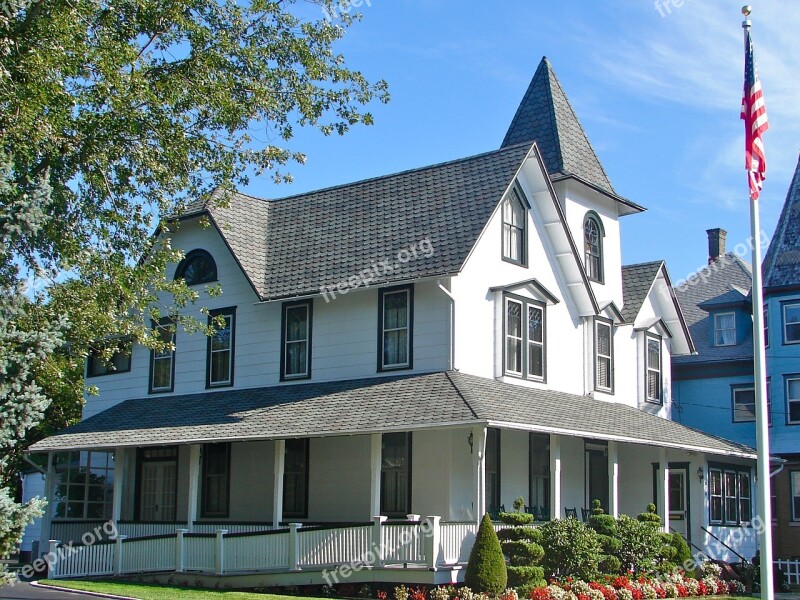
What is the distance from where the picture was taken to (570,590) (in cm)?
2128

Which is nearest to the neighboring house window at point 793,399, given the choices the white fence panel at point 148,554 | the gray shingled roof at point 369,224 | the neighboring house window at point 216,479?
the gray shingled roof at point 369,224

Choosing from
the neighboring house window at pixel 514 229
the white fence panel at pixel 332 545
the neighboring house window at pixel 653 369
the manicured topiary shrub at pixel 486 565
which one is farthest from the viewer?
the neighboring house window at pixel 653 369

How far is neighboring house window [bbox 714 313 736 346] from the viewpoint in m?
39.5

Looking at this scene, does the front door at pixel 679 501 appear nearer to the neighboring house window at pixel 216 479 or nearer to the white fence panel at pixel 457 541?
the white fence panel at pixel 457 541

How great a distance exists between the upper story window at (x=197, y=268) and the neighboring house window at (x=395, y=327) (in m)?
6.02

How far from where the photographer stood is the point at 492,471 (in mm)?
24672

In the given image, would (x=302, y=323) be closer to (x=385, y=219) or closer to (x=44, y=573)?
(x=385, y=219)

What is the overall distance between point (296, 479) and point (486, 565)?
24.5ft

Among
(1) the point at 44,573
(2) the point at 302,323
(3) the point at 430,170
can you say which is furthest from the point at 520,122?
(1) the point at 44,573

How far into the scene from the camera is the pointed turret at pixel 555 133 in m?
29.8

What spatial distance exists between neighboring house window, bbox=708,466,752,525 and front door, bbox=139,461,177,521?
15119 millimetres

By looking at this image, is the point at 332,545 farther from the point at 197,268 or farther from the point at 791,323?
the point at 791,323

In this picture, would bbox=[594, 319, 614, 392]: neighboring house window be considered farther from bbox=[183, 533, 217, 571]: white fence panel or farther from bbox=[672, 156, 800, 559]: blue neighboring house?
bbox=[183, 533, 217, 571]: white fence panel

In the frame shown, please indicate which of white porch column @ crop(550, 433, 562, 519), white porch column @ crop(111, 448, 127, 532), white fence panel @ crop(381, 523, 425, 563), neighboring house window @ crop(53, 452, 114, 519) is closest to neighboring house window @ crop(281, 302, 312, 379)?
white porch column @ crop(111, 448, 127, 532)
